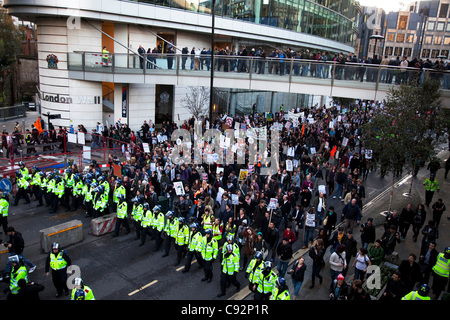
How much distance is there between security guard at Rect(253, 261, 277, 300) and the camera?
836cm

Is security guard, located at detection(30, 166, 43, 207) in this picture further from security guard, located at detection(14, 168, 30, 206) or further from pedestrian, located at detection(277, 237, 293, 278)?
pedestrian, located at detection(277, 237, 293, 278)

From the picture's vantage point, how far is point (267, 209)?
12.8 m

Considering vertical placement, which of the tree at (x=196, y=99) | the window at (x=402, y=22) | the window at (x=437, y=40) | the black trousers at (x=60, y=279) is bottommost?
the black trousers at (x=60, y=279)

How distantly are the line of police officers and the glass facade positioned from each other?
17.4 m

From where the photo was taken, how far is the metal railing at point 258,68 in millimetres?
18578

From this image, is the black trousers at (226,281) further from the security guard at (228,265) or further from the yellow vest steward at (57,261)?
A: the yellow vest steward at (57,261)

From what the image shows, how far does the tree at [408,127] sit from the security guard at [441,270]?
5.55 m

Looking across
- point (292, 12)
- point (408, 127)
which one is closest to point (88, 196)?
point (408, 127)

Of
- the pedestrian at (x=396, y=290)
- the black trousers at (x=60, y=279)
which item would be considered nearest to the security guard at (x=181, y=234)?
the black trousers at (x=60, y=279)

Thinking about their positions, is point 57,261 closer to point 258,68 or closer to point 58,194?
point 58,194

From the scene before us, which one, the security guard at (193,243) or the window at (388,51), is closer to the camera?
the security guard at (193,243)

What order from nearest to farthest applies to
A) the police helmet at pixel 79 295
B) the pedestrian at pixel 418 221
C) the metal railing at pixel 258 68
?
1. the police helmet at pixel 79 295
2. the pedestrian at pixel 418 221
3. the metal railing at pixel 258 68

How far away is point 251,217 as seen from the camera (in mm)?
13539

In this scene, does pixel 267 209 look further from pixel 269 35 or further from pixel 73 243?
pixel 269 35
